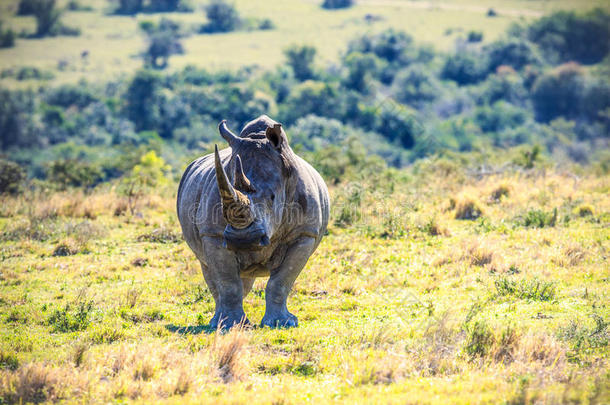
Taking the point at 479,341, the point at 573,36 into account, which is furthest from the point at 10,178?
the point at 573,36

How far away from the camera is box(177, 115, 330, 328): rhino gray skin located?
28.6 ft

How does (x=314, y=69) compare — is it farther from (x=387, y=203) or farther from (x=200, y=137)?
(x=387, y=203)

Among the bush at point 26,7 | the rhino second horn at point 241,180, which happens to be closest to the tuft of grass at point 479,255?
the rhino second horn at point 241,180

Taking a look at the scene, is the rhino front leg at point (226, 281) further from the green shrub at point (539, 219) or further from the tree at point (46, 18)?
the tree at point (46, 18)

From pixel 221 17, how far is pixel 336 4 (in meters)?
23.3

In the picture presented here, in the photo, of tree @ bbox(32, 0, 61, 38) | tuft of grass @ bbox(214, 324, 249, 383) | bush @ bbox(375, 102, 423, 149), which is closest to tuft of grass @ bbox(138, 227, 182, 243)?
tuft of grass @ bbox(214, 324, 249, 383)

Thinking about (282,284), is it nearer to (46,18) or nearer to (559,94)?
(559,94)

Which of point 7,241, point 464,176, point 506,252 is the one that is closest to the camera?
point 506,252

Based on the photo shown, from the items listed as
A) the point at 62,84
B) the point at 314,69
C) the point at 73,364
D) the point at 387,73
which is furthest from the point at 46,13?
the point at 73,364

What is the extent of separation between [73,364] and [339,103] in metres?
72.1

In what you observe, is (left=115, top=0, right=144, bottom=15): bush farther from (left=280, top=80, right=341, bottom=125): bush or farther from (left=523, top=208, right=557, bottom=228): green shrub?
(left=523, top=208, right=557, bottom=228): green shrub

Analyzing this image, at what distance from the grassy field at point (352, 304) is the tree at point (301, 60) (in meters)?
73.4

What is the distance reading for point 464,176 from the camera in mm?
20391

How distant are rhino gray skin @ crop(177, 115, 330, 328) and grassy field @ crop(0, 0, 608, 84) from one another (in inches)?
3350
